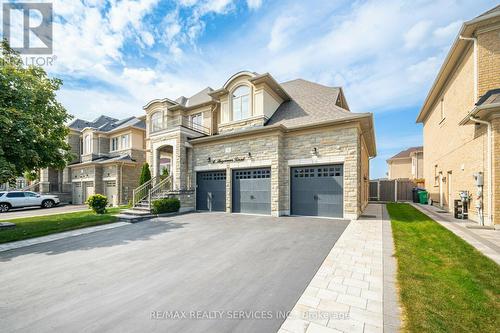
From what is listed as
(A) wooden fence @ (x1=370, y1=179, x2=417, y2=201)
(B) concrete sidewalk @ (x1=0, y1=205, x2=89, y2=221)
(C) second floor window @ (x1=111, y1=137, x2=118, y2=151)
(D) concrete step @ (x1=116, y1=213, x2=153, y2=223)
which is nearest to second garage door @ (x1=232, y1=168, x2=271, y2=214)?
(D) concrete step @ (x1=116, y1=213, x2=153, y2=223)

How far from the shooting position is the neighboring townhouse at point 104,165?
20.2 m

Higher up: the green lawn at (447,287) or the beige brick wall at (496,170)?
the beige brick wall at (496,170)

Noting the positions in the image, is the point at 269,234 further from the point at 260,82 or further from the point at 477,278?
the point at 260,82

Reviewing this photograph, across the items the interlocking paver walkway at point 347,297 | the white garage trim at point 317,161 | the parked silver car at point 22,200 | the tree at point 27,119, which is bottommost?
the parked silver car at point 22,200

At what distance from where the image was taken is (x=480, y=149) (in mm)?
8359

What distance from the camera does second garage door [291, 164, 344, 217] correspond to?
989cm

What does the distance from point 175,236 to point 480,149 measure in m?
11.9

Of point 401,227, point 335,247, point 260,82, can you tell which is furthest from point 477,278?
point 260,82

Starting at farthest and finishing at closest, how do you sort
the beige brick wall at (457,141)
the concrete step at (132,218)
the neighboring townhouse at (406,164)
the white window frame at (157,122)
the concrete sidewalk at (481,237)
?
the neighboring townhouse at (406,164)
the white window frame at (157,122)
the concrete step at (132,218)
the beige brick wall at (457,141)
the concrete sidewalk at (481,237)

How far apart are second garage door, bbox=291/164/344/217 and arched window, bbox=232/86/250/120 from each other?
5134 mm

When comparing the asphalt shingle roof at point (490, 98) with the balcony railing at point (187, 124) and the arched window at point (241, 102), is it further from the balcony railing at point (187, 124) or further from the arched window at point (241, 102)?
the balcony railing at point (187, 124)

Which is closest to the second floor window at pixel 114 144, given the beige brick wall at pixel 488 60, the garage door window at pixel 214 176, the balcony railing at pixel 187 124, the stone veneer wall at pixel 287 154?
the balcony railing at pixel 187 124

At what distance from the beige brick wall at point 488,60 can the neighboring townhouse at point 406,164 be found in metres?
22.9

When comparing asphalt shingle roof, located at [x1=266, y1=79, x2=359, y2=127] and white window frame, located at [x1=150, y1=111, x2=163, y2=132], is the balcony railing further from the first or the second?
asphalt shingle roof, located at [x1=266, y1=79, x2=359, y2=127]
